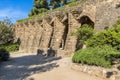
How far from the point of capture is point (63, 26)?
81.3 feet

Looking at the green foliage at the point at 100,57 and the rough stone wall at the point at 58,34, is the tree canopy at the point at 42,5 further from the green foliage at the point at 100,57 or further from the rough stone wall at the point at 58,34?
the green foliage at the point at 100,57

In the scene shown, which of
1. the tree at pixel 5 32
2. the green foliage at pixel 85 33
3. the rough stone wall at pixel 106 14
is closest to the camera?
the rough stone wall at pixel 106 14

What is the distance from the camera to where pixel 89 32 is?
1773 cm

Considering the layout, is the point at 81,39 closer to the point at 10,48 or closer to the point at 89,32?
the point at 89,32

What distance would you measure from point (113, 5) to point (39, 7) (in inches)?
1118

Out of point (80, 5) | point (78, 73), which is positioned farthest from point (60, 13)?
point (78, 73)

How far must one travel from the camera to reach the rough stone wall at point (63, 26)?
59.1 ft

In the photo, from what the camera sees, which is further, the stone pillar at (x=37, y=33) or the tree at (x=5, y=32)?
the tree at (x=5, y=32)

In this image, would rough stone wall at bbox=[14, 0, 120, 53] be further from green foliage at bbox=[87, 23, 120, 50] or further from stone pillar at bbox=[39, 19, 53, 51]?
green foliage at bbox=[87, 23, 120, 50]

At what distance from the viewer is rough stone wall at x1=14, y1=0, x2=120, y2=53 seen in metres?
18.0

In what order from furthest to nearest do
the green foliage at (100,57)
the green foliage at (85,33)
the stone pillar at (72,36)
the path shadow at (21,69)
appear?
1. the stone pillar at (72,36)
2. the green foliage at (85,33)
3. the path shadow at (21,69)
4. the green foliage at (100,57)

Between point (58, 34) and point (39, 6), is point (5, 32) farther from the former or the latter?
point (58, 34)

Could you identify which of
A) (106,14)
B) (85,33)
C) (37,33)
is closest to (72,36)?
(85,33)

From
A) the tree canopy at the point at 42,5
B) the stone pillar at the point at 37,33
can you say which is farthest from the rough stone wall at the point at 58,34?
the tree canopy at the point at 42,5
